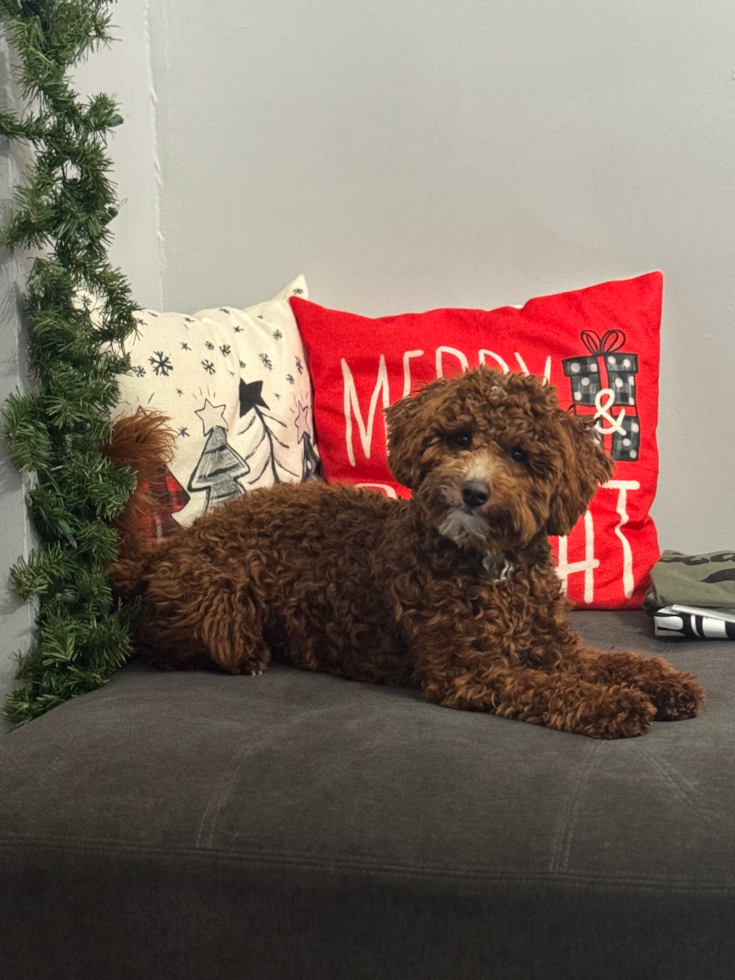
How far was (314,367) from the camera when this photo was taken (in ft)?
7.02

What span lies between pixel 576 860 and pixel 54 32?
4.20ft

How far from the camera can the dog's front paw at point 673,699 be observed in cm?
137

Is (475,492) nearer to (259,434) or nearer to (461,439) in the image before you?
(461,439)

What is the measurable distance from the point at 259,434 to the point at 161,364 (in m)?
0.25

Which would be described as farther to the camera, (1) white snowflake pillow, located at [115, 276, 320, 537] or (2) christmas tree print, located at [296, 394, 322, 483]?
(2) christmas tree print, located at [296, 394, 322, 483]

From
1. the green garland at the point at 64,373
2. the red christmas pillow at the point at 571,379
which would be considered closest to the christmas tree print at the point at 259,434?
the red christmas pillow at the point at 571,379

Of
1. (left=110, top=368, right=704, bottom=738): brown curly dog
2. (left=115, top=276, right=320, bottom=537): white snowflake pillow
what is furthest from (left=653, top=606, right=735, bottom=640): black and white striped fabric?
(left=115, top=276, right=320, bottom=537): white snowflake pillow

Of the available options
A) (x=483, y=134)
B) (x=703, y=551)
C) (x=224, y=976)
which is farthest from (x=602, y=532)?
(x=224, y=976)

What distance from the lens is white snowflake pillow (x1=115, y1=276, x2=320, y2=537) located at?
1856 millimetres

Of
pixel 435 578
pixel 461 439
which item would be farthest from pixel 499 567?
pixel 461 439

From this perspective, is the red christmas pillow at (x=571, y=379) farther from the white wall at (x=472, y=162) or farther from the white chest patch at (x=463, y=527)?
the white chest patch at (x=463, y=527)

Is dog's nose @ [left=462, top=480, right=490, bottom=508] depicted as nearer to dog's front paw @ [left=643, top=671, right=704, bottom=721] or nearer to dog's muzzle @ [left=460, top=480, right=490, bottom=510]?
dog's muzzle @ [left=460, top=480, right=490, bottom=510]

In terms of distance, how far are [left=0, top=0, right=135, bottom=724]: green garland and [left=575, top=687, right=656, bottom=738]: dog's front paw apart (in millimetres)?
737

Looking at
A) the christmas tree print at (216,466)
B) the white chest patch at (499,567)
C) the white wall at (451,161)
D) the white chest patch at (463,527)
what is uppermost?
the white wall at (451,161)
